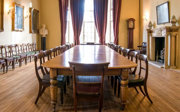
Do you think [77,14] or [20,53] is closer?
[20,53]

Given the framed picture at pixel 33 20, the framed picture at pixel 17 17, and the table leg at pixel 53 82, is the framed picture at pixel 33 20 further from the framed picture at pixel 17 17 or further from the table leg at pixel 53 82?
the table leg at pixel 53 82

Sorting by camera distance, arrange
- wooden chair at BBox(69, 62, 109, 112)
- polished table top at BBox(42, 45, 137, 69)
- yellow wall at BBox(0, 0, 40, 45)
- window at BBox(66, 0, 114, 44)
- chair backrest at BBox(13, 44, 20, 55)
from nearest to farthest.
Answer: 1. wooden chair at BBox(69, 62, 109, 112)
2. polished table top at BBox(42, 45, 137, 69)
3. yellow wall at BBox(0, 0, 40, 45)
4. chair backrest at BBox(13, 44, 20, 55)
5. window at BBox(66, 0, 114, 44)

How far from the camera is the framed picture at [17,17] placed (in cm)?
711

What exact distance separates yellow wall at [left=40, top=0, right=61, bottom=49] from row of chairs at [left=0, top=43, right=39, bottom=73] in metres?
1.76

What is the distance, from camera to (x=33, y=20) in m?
9.15

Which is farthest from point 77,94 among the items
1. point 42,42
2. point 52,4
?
point 52,4

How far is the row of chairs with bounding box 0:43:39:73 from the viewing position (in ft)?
19.2

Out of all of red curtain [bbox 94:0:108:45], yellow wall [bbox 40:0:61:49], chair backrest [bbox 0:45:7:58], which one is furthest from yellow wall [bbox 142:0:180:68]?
chair backrest [bbox 0:45:7:58]

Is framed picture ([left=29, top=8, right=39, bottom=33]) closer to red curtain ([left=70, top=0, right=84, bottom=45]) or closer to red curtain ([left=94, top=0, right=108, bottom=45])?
red curtain ([left=70, top=0, right=84, bottom=45])

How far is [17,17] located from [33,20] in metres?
1.74

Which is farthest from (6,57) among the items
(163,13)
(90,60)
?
(163,13)

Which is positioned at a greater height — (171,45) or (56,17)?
(56,17)

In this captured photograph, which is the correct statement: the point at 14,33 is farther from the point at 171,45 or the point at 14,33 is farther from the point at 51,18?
the point at 171,45

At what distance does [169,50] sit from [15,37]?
6.18 meters
